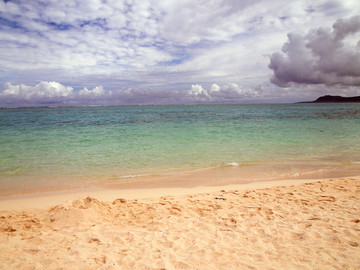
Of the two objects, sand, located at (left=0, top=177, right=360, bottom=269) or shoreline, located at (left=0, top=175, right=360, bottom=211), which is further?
shoreline, located at (left=0, top=175, right=360, bottom=211)

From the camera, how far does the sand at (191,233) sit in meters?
3.75

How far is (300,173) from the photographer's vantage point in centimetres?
970

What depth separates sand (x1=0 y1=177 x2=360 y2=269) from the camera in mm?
3746

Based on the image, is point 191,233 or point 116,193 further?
point 116,193

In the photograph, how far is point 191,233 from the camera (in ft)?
15.4

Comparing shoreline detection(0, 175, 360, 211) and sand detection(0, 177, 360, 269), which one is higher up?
sand detection(0, 177, 360, 269)

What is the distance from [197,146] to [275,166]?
5.90m

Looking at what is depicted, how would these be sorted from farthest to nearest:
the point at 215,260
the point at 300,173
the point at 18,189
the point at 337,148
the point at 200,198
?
the point at 337,148 → the point at 300,173 → the point at 18,189 → the point at 200,198 → the point at 215,260

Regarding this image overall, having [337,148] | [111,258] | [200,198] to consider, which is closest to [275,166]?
[200,198]

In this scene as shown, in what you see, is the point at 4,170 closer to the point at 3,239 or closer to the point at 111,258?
the point at 3,239

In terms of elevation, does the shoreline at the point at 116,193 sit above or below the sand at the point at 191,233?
below

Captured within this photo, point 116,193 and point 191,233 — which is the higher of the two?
point 191,233

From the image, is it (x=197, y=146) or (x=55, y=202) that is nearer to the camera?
(x=55, y=202)

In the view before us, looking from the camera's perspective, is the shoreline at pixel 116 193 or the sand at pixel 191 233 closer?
the sand at pixel 191 233
